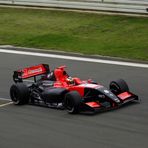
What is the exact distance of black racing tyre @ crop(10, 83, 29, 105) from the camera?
15.6m

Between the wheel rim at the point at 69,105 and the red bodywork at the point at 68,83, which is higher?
the red bodywork at the point at 68,83

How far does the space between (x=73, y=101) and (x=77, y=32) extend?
1415 cm

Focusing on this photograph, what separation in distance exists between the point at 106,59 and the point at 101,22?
275 inches

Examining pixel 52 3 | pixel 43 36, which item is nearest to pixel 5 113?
pixel 43 36

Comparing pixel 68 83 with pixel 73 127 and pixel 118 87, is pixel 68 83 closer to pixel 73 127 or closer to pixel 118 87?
pixel 118 87

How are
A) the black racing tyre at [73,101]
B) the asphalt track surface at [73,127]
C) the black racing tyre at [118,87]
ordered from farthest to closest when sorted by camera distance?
the black racing tyre at [118,87] → the black racing tyre at [73,101] → the asphalt track surface at [73,127]

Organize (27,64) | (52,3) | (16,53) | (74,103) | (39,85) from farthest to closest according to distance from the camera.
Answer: (52,3), (16,53), (27,64), (39,85), (74,103)

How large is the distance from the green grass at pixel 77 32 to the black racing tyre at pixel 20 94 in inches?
304

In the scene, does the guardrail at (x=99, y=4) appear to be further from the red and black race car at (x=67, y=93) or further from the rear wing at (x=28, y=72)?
the red and black race car at (x=67, y=93)

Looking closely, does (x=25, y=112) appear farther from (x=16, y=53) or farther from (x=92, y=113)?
(x=16, y=53)

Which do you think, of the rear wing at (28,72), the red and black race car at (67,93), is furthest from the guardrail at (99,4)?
the red and black race car at (67,93)

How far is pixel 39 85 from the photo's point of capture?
52.5 feet

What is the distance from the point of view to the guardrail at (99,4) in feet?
97.4

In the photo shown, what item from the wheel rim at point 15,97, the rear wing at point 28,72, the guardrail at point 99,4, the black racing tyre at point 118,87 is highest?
the guardrail at point 99,4
